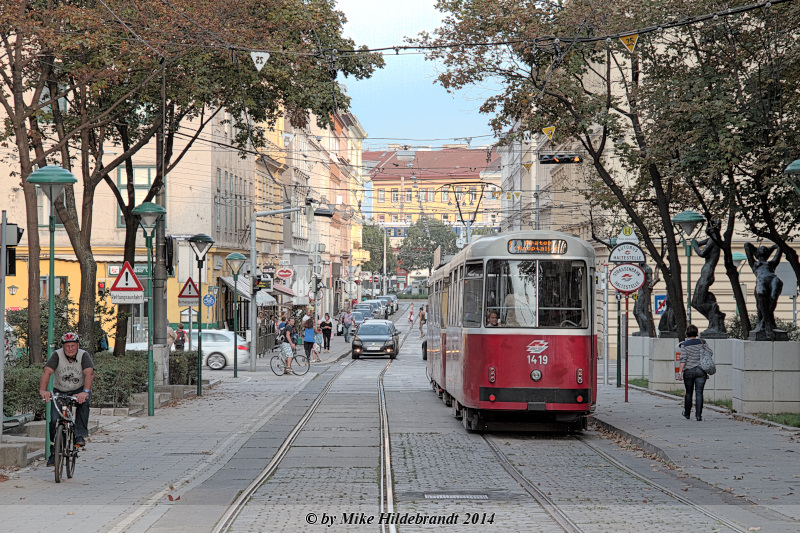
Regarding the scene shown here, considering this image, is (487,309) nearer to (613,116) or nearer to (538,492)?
(538,492)

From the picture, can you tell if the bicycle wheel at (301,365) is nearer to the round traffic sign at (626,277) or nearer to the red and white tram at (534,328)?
the round traffic sign at (626,277)

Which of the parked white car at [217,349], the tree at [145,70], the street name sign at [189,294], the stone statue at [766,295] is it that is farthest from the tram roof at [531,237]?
the parked white car at [217,349]

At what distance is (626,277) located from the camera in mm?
23078

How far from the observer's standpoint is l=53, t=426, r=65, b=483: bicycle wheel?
1214 cm

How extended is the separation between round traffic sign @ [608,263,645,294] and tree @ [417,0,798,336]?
1.87 metres

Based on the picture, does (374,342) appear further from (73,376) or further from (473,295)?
(73,376)

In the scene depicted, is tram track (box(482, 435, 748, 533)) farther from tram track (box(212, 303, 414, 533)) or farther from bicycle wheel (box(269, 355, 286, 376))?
bicycle wheel (box(269, 355, 286, 376))

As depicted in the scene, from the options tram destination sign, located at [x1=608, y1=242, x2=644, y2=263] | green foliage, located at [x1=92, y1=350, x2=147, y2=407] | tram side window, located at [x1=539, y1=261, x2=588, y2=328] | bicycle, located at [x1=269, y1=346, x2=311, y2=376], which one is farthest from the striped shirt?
bicycle, located at [x1=269, y1=346, x2=311, y2=376]

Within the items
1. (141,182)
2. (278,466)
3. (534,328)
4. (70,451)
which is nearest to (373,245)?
(141,182)

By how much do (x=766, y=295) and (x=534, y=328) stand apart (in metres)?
5.87

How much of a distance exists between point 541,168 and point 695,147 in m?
49.4

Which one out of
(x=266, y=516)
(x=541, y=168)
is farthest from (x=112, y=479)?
(x=541, y=168)

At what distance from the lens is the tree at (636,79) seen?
1992 cm

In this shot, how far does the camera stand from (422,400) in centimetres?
2598
